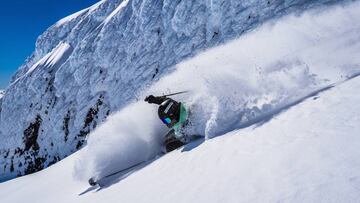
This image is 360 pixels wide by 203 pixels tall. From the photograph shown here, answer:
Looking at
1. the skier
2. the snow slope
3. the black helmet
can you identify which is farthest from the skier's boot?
the snow slope

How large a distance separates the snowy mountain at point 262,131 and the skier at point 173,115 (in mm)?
512

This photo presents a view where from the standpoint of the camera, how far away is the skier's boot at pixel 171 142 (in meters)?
9.44

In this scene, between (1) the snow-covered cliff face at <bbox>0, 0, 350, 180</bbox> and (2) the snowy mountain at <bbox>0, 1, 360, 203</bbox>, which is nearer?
(2) the snowy mountain at <bbox>0, 1, 360, 203</bbox>

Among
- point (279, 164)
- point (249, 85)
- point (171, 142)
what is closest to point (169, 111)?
point (171, 142)

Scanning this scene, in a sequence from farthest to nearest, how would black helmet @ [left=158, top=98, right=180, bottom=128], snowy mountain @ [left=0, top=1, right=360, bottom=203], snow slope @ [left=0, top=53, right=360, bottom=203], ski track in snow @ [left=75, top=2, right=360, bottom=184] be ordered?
black helmet @ [left=158, top=98, right=180, bottom=128]
ski track in snow @ [left=75, top=2, right=360, bottom=184]
snowy mountain @ [left=0, top=1, right=360, bottom=203]
snow slope @ [left=0, top=53, right=360, bottom=203]

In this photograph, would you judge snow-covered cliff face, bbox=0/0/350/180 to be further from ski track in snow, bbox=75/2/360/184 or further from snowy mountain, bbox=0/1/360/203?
snowy mountain, bbox=0/1/360/203

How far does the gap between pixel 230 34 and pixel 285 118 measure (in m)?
14.4

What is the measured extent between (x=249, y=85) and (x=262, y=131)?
225 cm

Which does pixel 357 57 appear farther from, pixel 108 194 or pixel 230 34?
pixel 230 34

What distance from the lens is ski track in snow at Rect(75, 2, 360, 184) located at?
759cm

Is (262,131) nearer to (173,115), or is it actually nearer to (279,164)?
(279,164)

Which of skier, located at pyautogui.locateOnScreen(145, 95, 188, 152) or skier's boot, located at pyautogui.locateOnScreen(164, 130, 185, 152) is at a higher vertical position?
skier, located at pyautogui.locateOnScreen(145, 95, 188, 152)

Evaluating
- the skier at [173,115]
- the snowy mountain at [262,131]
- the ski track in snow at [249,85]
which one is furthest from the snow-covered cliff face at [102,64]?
the skier at [173,115]

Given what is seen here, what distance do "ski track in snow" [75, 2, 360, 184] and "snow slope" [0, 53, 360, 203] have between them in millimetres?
755
